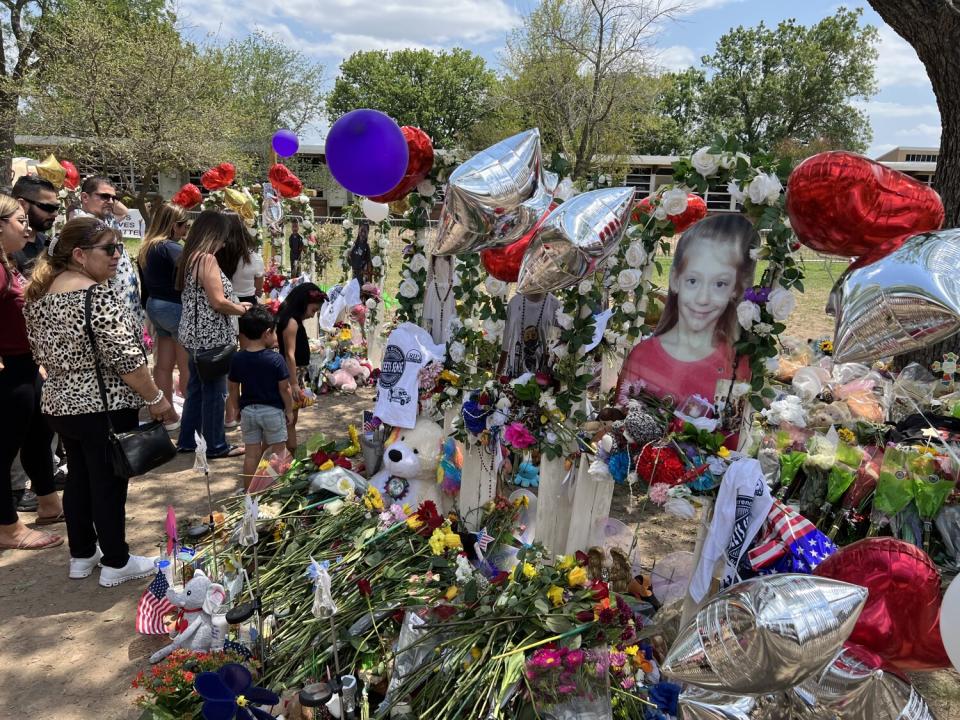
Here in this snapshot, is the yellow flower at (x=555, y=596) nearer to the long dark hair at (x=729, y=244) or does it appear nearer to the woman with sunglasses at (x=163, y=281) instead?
the long dark hair at (x=729, y=244)

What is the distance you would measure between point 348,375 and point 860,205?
5260 millimetres

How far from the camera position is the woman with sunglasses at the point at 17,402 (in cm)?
319

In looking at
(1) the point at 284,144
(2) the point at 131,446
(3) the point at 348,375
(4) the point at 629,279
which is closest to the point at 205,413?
(2) the point at 131,446

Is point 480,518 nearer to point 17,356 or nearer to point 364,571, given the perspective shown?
point 364,571

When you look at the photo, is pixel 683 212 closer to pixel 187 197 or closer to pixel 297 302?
pixel 297 302

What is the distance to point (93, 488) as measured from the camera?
3.08m

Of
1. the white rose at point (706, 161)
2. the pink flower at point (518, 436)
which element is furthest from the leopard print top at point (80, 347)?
the white rose at point (706, 161)

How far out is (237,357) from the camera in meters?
3.88

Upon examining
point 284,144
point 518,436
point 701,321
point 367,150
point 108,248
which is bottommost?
point 518,436

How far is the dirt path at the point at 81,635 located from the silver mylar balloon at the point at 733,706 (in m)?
1.56

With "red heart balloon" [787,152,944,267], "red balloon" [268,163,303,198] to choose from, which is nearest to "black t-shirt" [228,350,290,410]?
"red heart balloon" [787,152,944,267]

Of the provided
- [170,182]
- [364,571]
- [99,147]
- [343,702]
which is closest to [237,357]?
[364,571]

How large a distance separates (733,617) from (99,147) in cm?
1752

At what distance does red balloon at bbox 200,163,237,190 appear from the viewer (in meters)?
7.12
